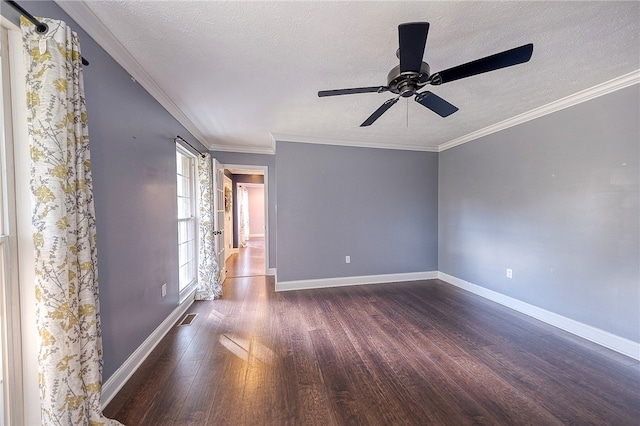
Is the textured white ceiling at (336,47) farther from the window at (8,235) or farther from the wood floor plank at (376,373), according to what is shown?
the wood floor plank at (376,373)

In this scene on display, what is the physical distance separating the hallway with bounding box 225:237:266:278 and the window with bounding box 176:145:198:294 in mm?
1232

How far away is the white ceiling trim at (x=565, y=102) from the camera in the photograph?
79.2 inches

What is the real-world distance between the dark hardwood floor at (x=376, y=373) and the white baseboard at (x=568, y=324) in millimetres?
93

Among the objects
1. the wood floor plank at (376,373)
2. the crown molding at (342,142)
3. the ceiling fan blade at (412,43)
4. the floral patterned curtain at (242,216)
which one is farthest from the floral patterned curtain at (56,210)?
the floral patterned curtain at (242,216)

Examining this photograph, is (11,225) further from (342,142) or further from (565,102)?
(565,102)

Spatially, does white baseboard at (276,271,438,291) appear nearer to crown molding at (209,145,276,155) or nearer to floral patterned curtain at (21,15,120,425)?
crown molding at (209,145,276,155)

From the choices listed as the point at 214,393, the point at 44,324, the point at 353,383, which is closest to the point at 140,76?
the point at 44,324

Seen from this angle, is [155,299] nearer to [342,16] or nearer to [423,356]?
[423,356]

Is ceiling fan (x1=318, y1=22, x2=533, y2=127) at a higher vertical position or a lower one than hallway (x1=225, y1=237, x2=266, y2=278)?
higher

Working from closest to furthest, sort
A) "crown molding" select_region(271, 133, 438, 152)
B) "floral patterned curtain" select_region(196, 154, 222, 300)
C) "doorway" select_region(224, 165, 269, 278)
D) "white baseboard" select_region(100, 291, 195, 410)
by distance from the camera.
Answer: "white baseboard" select_region(100, 291, 195, 410) < "floral patterned curtain" select_region(196, 154, 222, 300) < "crown molding" select_region(271, 133, 438, 152) < "doorway" select_region(224, 165, 269, 278)

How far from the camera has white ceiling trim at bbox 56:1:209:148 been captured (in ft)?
4.25

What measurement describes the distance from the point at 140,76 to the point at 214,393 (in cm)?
254

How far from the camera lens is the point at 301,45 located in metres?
1.59

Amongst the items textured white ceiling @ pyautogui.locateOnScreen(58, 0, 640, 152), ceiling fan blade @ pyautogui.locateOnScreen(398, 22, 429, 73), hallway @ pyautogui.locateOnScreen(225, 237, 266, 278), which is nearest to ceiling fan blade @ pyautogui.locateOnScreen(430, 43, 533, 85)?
ceiling fan blade @ pyautogui.locateOnScreen(398, 22, 429, 73)
